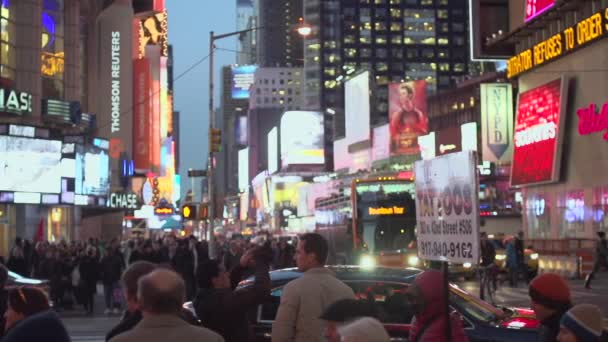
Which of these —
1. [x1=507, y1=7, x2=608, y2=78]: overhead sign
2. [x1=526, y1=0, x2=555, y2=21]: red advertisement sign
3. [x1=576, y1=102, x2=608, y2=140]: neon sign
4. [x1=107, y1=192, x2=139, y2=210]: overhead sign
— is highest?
[x1=526, y1=0, x2=555, y2=21]: red advertisement sign

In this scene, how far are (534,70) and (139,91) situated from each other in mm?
31261

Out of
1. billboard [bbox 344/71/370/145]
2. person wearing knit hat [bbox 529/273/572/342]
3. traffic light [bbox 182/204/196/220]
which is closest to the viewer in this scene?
person wearing knit hat [bbox 529/273/572/342]

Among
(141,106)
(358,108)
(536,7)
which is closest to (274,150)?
(358,108)

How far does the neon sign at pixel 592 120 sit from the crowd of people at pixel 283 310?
114ft

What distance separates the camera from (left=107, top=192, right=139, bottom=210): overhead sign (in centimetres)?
6406

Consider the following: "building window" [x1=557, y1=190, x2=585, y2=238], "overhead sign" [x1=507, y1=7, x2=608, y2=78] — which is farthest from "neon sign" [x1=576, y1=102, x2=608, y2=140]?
"building window" [x1=557, y1=190, x2=585, y2=238]

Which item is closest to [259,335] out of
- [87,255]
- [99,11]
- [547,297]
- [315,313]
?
[315,313]

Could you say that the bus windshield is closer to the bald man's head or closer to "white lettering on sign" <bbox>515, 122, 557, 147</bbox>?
"white lettering on sign" <bbox>515, 122, 557, 147</bbox>

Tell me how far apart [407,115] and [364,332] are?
10256 centimetres

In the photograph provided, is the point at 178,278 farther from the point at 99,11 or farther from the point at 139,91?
the point at 139,91

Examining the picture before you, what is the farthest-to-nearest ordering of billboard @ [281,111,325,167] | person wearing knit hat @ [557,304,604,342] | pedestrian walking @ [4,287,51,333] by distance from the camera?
1. billboard @ [281,111,325,167]
2. pedestrian walking @ [4,287,51,333]
3. person wearing knit hat @ [557,304,604,342]

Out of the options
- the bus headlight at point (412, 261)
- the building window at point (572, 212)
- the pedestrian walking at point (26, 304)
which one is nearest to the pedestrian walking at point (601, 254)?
the bus headlight at point (412, 261)

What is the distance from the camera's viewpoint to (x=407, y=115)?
106 metres

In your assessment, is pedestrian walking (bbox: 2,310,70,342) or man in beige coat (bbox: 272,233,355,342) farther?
man in beige coat (bbox: 272,233,355,342)
